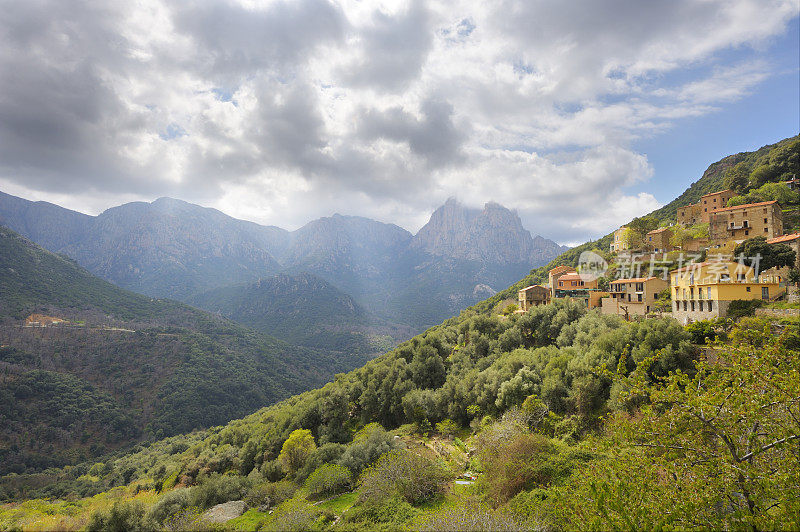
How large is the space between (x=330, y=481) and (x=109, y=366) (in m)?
99.9

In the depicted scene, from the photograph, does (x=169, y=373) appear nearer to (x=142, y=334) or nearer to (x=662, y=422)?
(x=142, y=334)

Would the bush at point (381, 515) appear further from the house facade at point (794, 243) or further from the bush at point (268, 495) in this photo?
the house facade at point (794, 243)

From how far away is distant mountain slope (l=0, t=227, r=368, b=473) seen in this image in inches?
2544

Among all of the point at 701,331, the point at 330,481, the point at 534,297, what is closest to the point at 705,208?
the point at 534,297

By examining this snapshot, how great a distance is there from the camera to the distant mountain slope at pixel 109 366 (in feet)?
212

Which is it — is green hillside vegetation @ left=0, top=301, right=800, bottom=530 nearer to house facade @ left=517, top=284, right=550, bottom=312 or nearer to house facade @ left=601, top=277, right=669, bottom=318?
house facade @ left=601, top=277, right=669, bottom=318

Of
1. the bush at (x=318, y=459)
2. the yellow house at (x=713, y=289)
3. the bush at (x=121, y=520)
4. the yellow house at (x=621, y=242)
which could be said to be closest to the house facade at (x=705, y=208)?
the yellow house at (x=621, y=242)

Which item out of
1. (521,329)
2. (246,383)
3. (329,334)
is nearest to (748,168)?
(521,329)

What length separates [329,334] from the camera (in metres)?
165

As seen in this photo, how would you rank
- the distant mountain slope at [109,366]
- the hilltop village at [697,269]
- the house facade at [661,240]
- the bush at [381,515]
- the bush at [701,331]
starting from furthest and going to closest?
1. the distant mountain slope at [109,366]
2. the house facade at [661,240]
3. the hilltop village at [697,269]
4. the bush at [701,331]
5. the bush at [381,515]

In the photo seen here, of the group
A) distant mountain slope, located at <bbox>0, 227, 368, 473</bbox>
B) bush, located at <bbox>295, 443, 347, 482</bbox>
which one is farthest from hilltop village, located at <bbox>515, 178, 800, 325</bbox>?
distant mountain slope, located at <bbox>0, 227, 368, 473</bbox>

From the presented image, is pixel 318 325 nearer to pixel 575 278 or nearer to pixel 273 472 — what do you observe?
pixel 575 278

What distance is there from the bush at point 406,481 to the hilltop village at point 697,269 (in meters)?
23.9

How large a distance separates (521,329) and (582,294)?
14516 mm
